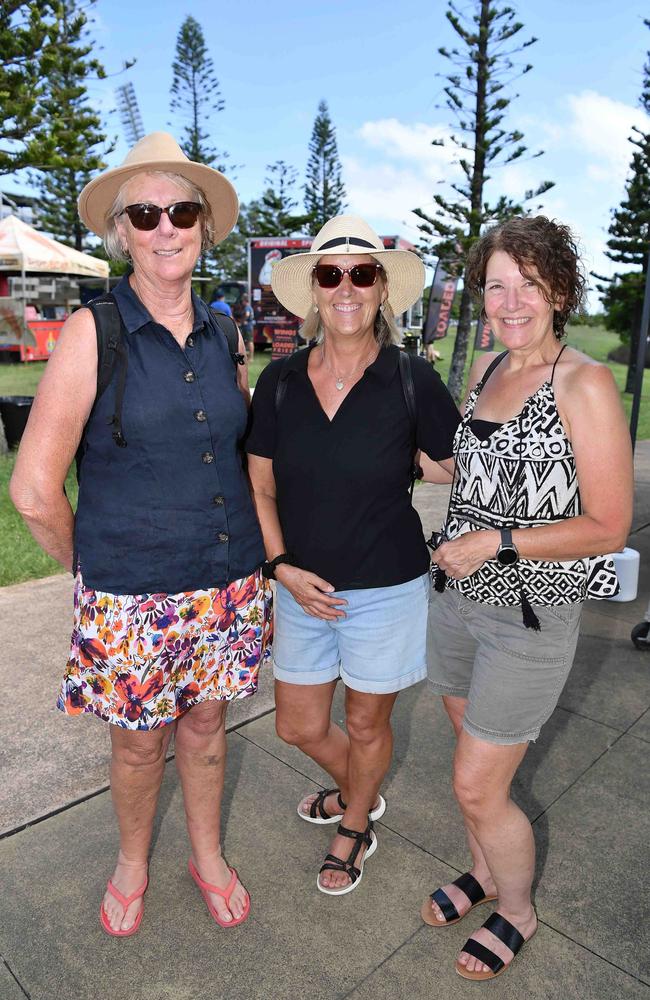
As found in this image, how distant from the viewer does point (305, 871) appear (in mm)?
2520

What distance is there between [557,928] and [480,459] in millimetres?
1507

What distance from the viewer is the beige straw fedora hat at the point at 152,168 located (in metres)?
2.09

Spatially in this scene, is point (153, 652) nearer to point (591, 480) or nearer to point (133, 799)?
point (133, 799)

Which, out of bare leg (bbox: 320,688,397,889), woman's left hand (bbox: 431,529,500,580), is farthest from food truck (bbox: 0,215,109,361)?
woman's left hand (bbox: 431,529,500,580)

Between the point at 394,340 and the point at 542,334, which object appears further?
the point at 394,340

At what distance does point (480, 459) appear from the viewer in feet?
6.45

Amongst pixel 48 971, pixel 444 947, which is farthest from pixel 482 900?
pixel 48 971

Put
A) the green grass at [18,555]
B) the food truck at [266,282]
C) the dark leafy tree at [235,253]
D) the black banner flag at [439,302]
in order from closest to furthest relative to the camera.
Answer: the green grass at [18,555] < the black banner flag at [439,302] < the food truck at [266,282] < the dark leafy tree at [235,253]

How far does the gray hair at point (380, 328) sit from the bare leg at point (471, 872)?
1157 millimetres

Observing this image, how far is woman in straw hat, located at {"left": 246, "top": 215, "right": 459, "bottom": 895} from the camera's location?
7.33 ft

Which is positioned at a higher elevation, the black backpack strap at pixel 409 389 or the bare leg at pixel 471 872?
the black backpack strap at pixel 409 389

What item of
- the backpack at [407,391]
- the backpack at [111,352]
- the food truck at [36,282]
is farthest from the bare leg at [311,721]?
the food truck at [36,282]

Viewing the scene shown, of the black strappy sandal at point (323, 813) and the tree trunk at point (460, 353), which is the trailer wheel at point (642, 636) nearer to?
the black strappy sandal at point (323, 813)

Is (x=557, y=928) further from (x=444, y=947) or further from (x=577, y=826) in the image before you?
(x=577, y=826)
